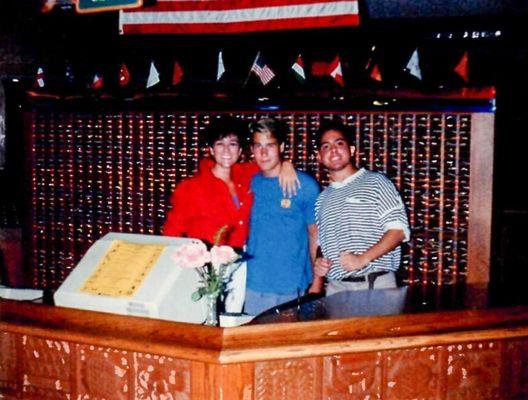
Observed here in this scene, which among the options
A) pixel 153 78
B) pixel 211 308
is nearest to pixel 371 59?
pixel 153 78

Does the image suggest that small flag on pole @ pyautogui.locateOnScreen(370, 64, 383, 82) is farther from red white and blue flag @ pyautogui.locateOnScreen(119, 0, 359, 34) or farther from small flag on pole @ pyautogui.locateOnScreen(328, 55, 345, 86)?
red white and blue flag @ pyautogui.locateOnScreen(119, 0, 359, 34)

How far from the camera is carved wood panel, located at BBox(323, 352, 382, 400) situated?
184 centimetres

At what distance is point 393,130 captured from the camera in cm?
392

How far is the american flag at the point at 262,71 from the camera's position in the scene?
4188mm

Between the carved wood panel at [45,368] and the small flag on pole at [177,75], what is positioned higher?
the small flag on pole at [177,75]

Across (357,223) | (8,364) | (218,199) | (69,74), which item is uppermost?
(69,74)

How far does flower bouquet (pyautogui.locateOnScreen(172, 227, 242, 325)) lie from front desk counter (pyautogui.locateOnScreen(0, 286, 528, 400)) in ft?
0.57

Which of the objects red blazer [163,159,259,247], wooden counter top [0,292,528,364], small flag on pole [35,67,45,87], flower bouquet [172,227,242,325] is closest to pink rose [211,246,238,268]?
flower bouquet [172,227,242,325]

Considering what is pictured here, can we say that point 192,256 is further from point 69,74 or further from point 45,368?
point 69,74

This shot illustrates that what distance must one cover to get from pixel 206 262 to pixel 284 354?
44 centimetres

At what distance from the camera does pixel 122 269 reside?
A: 2.08 metres

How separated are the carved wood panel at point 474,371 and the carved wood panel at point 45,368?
1.36m

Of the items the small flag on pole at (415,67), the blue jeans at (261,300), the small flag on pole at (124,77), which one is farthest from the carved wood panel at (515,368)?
the small flag on pole at (124,77)

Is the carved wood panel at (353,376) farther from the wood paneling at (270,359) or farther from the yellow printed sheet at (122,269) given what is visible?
the yellow printed sheet at (122,269)
